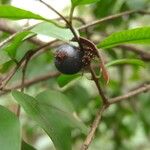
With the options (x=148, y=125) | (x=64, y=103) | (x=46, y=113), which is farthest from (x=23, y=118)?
(x=46, y=113)

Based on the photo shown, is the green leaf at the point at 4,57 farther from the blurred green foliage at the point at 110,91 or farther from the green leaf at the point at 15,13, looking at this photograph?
the blurred green foliage at the point at 110,91

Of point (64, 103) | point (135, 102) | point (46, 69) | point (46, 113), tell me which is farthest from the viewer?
point (135, 102)

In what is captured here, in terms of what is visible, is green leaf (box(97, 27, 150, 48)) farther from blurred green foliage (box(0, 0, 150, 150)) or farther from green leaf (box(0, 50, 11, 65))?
blurred green foliage (box(0, 0, 150, 150))

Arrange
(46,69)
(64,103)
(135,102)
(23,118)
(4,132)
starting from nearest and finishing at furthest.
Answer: (4,132), (64,103), (46,69), (135,102), (23,118)

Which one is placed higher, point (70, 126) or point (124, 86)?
point (70, 126)

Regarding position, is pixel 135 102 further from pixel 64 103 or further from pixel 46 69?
pixel 64 103

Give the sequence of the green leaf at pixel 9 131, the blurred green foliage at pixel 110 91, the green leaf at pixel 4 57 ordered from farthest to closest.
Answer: the blurred green foliage at pixel 110 91, the green leaf at pixel 4 57, the green leaf at pixel 9 131

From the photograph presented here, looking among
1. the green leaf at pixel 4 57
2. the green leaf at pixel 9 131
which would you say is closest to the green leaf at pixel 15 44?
the green leaf at pixel 4 57
